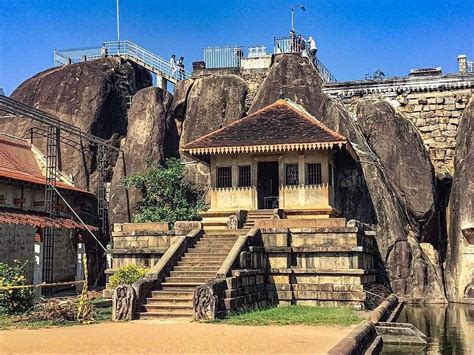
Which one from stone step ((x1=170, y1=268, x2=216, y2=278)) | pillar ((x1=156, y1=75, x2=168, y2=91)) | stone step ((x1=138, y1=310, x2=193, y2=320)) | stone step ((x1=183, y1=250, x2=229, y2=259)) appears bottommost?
stone step ((x1=138, y1=310, x2=193, y2=320))

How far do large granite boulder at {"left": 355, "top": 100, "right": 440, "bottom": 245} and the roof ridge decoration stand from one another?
281 inches

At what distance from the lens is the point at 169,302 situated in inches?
571

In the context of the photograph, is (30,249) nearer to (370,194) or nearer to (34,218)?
(34,218)

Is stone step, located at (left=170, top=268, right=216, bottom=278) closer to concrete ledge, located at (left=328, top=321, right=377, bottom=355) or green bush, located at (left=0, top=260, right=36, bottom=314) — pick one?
green bush, located at (left=0, top=260, right=36, bottom=314)

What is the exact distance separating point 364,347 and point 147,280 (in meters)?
6.19

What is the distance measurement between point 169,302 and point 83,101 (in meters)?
24.3

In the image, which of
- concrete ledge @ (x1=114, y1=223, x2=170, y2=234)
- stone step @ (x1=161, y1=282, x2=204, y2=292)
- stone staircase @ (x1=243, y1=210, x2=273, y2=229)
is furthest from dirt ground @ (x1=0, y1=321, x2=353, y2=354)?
stone staircase @ (x1=243, y1=210, x2=273, y2=229)

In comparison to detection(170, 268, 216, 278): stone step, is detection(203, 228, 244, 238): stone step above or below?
above

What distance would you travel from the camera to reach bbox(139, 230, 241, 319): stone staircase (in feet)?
46.5

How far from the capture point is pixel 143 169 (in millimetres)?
32125

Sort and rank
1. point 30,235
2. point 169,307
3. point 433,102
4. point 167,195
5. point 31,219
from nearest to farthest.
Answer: point 169,307, point 31,219, point 30,235, point 167,195, point 433,102

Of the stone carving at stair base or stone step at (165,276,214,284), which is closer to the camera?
the stone carving at stair base

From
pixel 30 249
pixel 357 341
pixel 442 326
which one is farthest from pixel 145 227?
pixel 357 341

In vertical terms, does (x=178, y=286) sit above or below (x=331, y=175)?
below
